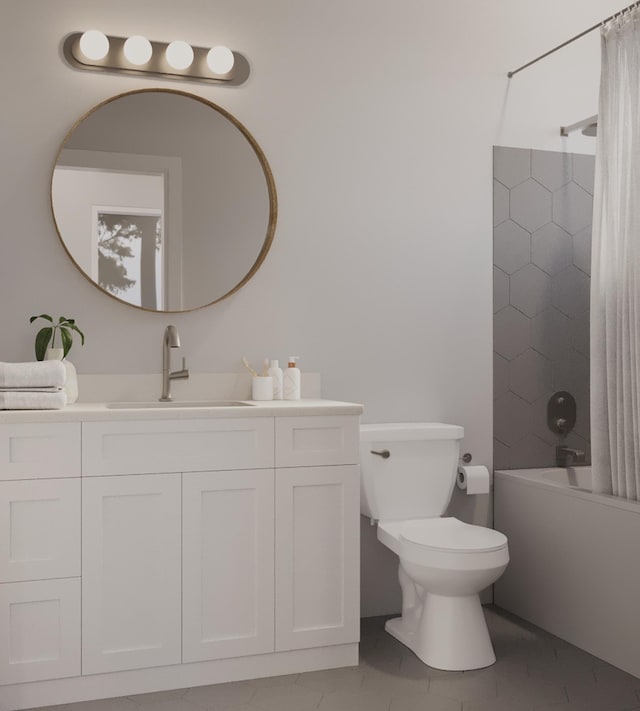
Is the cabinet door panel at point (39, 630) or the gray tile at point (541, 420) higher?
the gray tile at point (541, 420)

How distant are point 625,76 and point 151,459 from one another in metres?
2.04

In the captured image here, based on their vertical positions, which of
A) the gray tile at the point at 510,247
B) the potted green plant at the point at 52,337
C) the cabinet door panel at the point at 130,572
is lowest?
the cabinet door panel at the point at 130,572

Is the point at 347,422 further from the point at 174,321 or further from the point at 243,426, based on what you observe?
the point at 174,321

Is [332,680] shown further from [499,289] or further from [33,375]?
[499,289]

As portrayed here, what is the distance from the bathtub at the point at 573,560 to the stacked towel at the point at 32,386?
5.83 ft

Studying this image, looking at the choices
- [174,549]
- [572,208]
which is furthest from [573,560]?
[572,208]

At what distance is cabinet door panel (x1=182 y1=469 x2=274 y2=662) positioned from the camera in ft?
8.04

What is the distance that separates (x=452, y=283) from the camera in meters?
3.29

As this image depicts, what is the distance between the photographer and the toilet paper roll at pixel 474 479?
3168 mm

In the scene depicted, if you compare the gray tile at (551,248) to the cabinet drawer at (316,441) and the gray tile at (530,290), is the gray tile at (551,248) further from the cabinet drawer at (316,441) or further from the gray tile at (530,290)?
the cabinet drawer at (316,441)

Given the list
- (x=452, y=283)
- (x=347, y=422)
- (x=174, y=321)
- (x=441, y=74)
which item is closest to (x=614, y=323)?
(x=452, y=283)

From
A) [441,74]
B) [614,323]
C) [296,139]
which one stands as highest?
[441,74]

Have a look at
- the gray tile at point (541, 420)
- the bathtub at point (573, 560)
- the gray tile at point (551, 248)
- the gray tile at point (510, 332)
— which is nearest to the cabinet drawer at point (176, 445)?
the bathtub at point (573, 560)

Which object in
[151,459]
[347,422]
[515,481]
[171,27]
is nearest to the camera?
[151,459]
